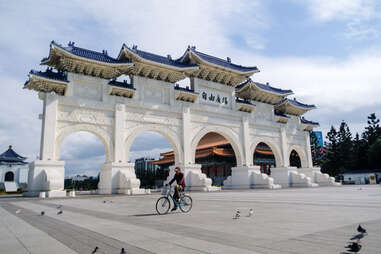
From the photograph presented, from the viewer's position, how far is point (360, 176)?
42.8 metres

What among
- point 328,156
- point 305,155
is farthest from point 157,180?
point 328,156

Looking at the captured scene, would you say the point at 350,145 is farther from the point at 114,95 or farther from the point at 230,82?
the point at 114,95

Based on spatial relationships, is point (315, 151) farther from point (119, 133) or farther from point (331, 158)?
point (119, 133)

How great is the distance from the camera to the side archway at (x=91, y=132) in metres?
18.7

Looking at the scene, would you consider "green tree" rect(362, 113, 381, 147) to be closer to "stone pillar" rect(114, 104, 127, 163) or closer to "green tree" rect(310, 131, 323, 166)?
"green tree" rect(310, 131, 323, 166)

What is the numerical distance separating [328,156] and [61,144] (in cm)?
4392

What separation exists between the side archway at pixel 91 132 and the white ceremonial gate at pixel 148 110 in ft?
0.21

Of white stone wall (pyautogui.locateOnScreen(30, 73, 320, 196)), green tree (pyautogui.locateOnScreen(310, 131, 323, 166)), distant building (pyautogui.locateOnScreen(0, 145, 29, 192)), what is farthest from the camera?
green tree (pyautogui.locateOnScreen(310, 131, 323, 166))

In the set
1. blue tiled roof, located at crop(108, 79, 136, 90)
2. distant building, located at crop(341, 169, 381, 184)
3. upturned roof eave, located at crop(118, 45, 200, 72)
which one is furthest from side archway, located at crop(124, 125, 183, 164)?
distant building, located at crop(341, 169, 381, 184)

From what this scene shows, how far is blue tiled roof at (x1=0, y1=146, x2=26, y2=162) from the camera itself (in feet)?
130

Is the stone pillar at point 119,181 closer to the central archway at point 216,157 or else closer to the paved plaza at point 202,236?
the paved plaza at point 202,236

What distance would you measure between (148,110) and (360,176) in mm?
36599

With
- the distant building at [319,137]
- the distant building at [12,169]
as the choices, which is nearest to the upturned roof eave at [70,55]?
the distant building at [12,169]

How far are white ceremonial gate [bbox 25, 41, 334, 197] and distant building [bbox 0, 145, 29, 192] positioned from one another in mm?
25469
